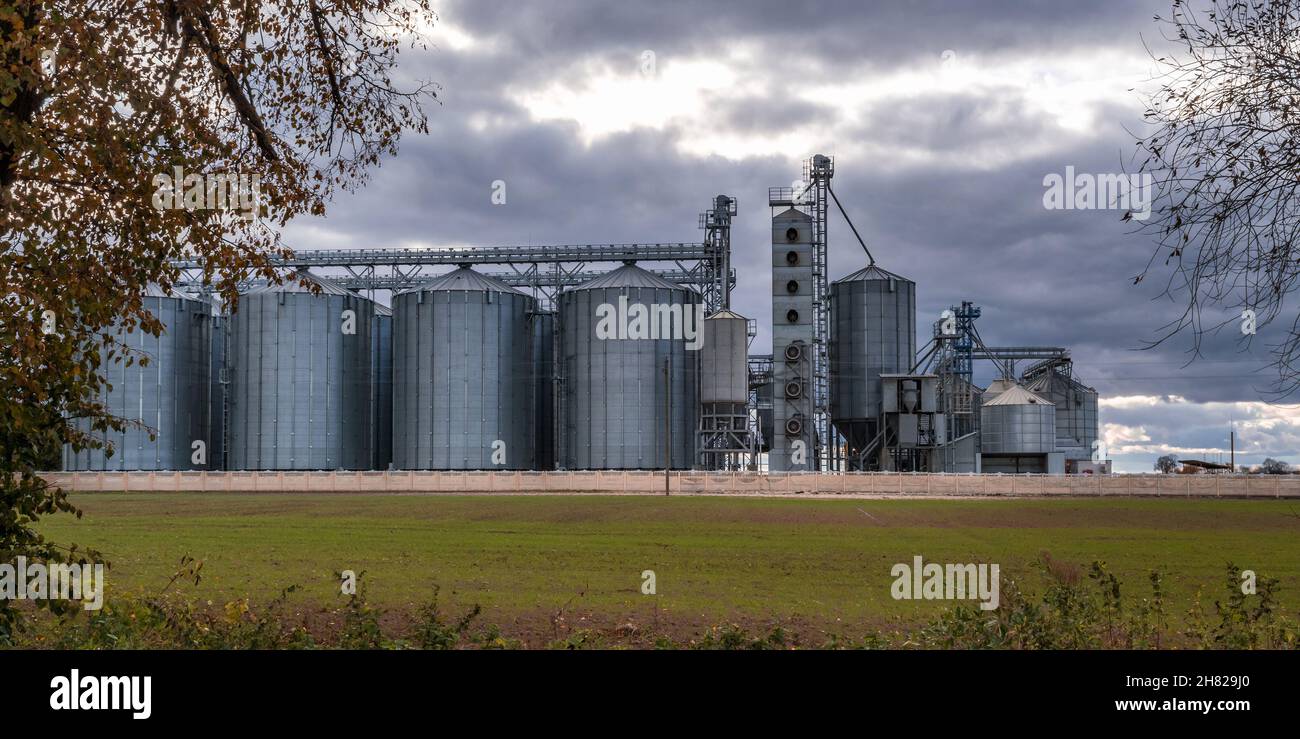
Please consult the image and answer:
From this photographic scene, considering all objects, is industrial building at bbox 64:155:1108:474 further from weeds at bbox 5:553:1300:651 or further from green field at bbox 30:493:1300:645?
weeds at bbox 5:553:1300:651

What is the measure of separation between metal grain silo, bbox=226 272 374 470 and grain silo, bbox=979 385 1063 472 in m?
54.9

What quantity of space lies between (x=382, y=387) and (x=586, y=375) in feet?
75.4

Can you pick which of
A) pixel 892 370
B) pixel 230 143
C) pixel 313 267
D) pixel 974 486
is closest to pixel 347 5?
pixel 230 143

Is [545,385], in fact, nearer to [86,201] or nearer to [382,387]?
[382,387]

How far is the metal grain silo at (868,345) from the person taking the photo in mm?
87438

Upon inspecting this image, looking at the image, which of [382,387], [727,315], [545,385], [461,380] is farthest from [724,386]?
[382,387]

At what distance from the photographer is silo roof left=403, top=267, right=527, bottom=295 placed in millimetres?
88125

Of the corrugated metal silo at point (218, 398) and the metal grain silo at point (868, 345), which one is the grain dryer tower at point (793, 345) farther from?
the corrugated metal silo at point (218, 398)

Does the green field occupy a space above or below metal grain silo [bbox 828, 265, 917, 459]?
below

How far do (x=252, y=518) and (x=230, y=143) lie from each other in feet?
120

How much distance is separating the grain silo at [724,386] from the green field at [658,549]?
2096 cm

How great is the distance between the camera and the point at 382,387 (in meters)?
97.2

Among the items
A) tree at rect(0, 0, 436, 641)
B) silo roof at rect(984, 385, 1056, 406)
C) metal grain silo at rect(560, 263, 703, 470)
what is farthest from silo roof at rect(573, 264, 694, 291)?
tree at rect(0, 0, 436, 641)
